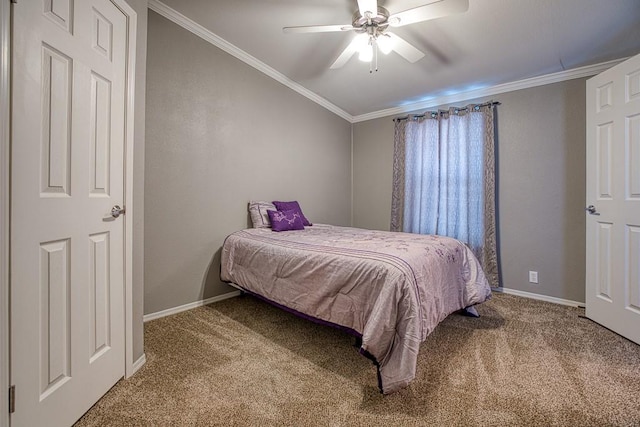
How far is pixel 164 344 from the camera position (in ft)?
6.24

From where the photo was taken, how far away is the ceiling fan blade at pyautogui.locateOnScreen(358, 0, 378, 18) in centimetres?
182

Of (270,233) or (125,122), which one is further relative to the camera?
(270,233)

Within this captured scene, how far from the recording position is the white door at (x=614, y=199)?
6.75 ft

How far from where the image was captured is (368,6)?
6.08ft

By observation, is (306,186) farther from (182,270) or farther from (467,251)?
(467,251)

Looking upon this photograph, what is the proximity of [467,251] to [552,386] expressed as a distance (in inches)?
41.7

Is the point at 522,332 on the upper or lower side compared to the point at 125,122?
lower

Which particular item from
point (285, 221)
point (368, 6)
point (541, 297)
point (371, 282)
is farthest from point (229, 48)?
point (541, 297)

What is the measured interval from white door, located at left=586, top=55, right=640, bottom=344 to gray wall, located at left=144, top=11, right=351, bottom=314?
3.04 meters

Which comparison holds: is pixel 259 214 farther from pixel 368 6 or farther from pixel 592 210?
pixel 592 210

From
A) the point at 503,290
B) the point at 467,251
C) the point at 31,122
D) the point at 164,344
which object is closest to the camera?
the point at 31,122

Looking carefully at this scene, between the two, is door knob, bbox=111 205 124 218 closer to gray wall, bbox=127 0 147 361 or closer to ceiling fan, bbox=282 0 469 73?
gray wall, bbox=127 0 147 361

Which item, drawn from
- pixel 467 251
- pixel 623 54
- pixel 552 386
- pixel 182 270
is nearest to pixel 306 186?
pixel 182 270

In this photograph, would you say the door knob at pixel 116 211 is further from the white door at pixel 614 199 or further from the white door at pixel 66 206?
the white door at pixel 614 199
